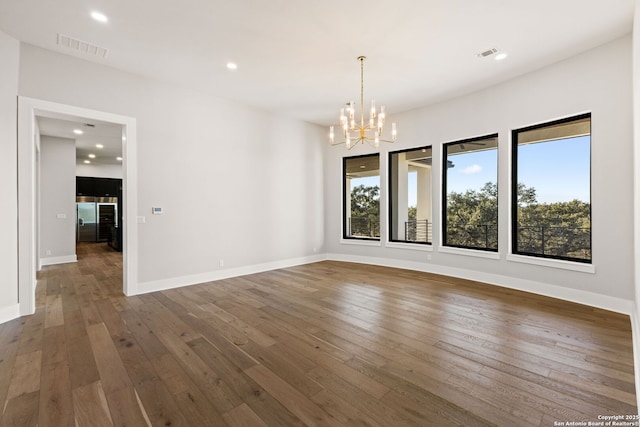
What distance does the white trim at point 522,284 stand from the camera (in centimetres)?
365

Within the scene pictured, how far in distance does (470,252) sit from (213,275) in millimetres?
4735

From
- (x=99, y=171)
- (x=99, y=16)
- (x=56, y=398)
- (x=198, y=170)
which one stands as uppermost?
(x=99, y=16)

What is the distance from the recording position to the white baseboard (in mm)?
3330

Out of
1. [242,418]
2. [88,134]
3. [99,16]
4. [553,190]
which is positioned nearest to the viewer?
[242,418]

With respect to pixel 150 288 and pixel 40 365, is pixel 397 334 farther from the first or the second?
pixel 150 288

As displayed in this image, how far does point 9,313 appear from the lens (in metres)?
3.40

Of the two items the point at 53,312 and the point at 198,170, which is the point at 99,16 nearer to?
the point at 198,170

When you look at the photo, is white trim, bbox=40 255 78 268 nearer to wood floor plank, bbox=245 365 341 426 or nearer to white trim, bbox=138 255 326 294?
white trim, bbox=138 255 326 294

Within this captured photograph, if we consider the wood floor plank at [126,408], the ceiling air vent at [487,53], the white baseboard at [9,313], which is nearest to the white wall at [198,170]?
the white baseboard at [9,313]

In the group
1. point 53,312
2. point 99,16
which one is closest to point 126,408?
point 53,312

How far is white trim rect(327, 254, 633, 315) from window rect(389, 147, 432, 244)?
0.61 meters

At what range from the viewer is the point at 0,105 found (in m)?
3.33

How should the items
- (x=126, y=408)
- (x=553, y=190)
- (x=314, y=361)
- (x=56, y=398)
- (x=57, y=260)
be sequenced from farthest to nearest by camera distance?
(x=57, y=260) → (x=553, y=190) → (x=314, y=361) → (x=56, y=398) → (x=126, y=408)

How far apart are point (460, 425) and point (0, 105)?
545cm
